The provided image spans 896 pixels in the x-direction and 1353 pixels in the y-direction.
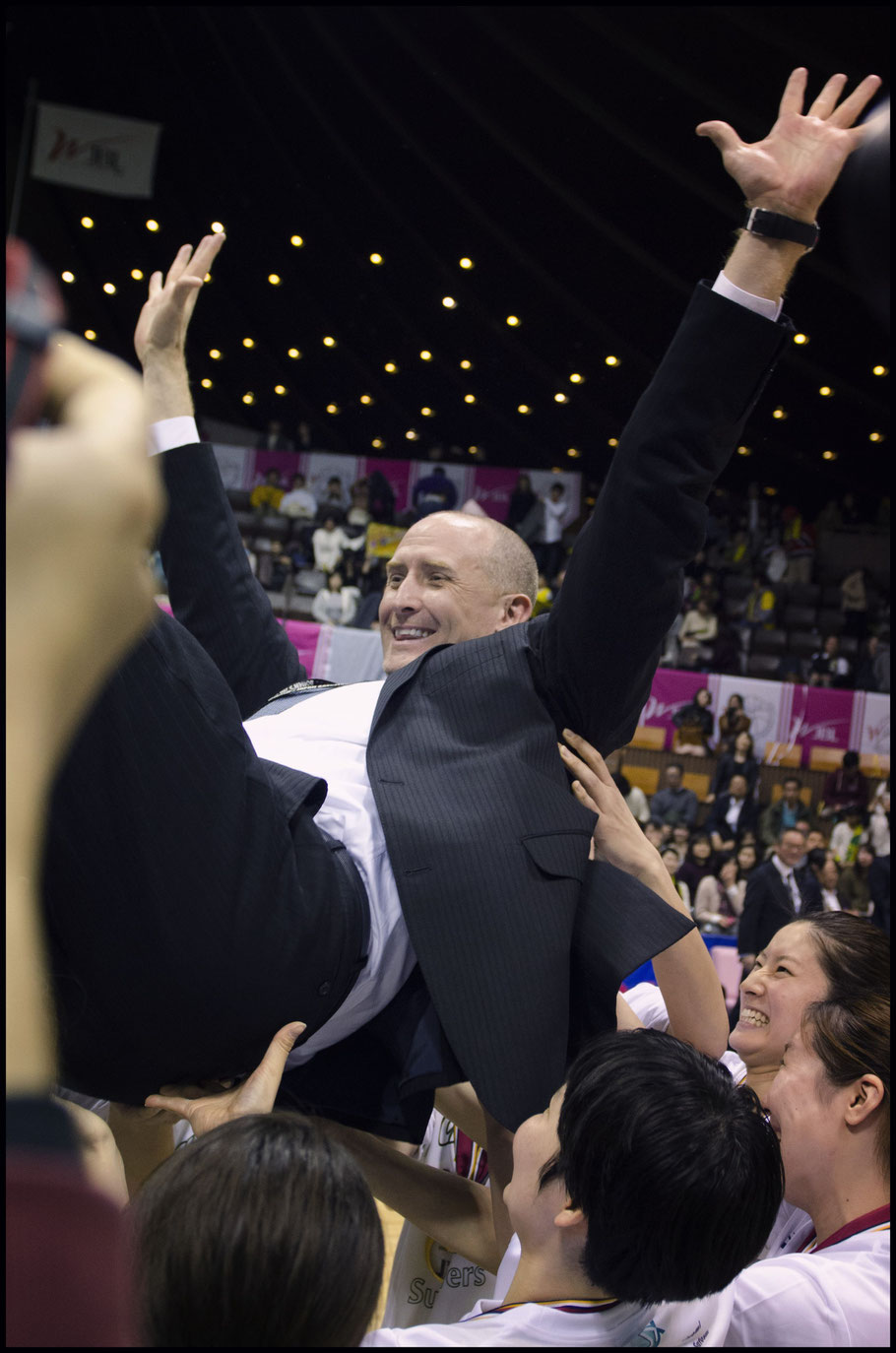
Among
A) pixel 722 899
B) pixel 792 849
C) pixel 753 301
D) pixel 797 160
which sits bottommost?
pixel 722 899

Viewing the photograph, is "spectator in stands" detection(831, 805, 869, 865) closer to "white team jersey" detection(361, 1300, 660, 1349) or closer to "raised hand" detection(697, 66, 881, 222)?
"white team jersey" detection(361, 1300, 660, 1349)

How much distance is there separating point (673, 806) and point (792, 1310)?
7.49m

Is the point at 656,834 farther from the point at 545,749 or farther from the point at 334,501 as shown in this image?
the point at 545,749

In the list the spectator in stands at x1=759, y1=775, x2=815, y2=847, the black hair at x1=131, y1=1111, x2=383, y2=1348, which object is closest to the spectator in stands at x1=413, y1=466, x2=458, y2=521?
the spectator in stands at x1=759, y1=775, x2=815, y2=847

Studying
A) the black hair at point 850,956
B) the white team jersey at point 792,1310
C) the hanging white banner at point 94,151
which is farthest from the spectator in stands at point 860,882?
the hanging white banner at point 94,151

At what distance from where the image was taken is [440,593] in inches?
65.3

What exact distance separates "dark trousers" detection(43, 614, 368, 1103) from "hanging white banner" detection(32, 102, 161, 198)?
10443mm

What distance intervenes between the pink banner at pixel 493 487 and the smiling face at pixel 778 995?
11.0 meters

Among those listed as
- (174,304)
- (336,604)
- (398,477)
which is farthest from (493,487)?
(174,304)

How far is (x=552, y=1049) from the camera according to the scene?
1.13 m

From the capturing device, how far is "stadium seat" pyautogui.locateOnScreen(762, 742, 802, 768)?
929 cm

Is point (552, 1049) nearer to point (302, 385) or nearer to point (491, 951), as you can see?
point (491, 951)

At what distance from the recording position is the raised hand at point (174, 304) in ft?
4.53

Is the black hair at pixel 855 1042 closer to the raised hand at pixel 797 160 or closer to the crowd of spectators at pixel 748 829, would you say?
the raised hand at pixel 797 160
